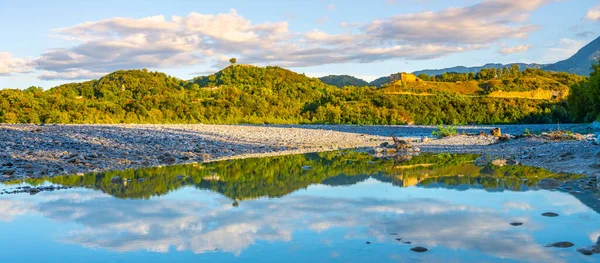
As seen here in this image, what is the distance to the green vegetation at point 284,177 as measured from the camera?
30.6ft

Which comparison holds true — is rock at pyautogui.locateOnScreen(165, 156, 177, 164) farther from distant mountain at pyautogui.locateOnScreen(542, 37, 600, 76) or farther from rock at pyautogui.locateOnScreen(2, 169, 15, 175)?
distant mountain at pyautogui.locateOnScreen(542, 37, 600, 76)

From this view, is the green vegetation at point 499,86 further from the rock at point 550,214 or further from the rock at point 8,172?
the rock at point 550,214

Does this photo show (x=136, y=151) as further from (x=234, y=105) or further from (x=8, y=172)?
(x=234, y=105)

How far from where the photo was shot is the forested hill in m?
39.4

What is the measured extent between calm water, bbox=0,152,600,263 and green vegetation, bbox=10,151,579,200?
43 millimetres

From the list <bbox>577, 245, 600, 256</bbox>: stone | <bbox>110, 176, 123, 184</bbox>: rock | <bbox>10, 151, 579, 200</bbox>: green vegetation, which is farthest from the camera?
<bbox>110, 176, 123, 184</bbox>: rock

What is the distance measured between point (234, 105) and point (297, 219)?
156ft

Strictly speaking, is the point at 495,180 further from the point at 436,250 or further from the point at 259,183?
the point at 436,250

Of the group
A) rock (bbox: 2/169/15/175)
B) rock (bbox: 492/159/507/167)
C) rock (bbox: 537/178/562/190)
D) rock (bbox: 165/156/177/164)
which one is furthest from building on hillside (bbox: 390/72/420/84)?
rock (bbox: 2/169/15/175)

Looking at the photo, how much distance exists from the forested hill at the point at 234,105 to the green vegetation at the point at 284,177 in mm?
28354

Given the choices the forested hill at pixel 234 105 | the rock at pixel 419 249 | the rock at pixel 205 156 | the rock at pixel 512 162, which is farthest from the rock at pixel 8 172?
the forested hill at pixel 234 105

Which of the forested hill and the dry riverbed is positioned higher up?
the forested hill

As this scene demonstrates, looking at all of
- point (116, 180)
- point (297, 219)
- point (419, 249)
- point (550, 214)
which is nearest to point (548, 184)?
point (550, 214)

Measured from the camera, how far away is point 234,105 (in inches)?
2100
